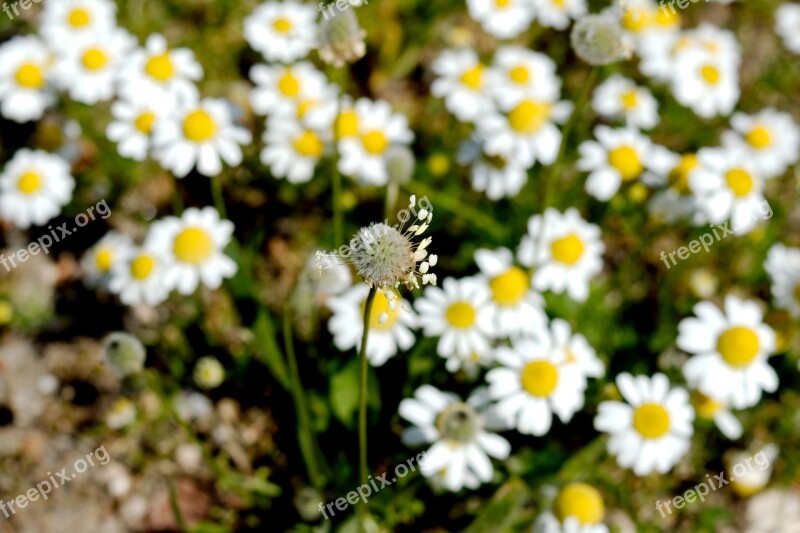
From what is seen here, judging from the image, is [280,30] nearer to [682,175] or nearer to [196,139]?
[196,139]

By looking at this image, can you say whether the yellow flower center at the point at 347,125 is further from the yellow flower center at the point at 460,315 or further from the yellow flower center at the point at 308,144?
the yellow flower center at the point at 460,315

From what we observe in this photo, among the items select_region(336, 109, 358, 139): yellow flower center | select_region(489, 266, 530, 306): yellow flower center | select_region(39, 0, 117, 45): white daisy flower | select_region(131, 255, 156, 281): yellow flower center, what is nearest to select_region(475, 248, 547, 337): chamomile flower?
select_region(489, 266, 530, 306): yellow flower center

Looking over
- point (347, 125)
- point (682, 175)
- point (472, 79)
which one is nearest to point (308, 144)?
point (347, 125)

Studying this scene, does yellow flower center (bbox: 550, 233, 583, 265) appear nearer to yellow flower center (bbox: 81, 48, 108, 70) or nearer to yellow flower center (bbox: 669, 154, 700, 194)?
yellow flower center (bbox: 669, 154, 700, 194)

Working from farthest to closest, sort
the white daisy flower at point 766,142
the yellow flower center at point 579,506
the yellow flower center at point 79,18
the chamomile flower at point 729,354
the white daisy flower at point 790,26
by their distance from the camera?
the white daisy flower at point 790,26, the white daisy flower at point 766,142, the yellow flower center at point 79,18, the chamomile flower at point 729,354, the yellow flower center at point 579,506

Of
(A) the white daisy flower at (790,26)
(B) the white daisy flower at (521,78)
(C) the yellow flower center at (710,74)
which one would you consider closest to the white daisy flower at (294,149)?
(B) the white daisy flower at (521,78)

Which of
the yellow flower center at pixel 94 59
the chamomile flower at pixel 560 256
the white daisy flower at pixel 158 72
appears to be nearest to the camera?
the chamomile flower at pixel 560 256

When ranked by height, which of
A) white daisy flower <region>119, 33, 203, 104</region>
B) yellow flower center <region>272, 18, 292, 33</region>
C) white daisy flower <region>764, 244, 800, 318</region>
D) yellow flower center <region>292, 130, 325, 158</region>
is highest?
white daisy flower <region>119, 33, 203, 104</region>
